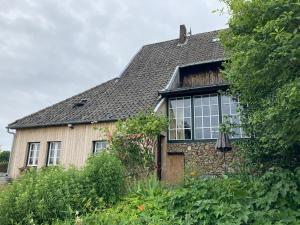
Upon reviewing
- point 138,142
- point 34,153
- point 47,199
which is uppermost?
point 138,142

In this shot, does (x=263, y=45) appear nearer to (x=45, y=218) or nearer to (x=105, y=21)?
(x=45, y=218)

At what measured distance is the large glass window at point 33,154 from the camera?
14164 millimetres

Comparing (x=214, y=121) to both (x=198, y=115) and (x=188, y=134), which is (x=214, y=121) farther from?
(x=188, y=134)

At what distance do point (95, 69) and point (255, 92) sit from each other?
1864cm

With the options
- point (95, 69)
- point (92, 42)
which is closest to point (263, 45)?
point (92, 42)

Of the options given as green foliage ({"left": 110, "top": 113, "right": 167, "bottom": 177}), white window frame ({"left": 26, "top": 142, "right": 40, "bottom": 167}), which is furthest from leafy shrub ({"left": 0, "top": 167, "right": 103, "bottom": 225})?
white window frame ({"left": 26, "top": 142, "right": 40, "bottom": 167})

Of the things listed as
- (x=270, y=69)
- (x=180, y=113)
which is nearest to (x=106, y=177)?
(x=270, y=69)

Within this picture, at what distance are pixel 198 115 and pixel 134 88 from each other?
158 inches

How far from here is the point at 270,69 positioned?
207 inches

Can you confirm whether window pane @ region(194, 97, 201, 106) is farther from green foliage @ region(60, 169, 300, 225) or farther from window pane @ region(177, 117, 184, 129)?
green foliage @ region(60, 169, 300, 225)

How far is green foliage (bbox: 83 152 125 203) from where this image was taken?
6004mm

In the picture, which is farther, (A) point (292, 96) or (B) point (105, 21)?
(B) point (105, 21)

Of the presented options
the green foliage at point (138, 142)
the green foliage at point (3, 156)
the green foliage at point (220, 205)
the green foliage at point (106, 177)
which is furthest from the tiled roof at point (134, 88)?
the green foliage at point (3, 156)

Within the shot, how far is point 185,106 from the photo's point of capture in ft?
40.3
